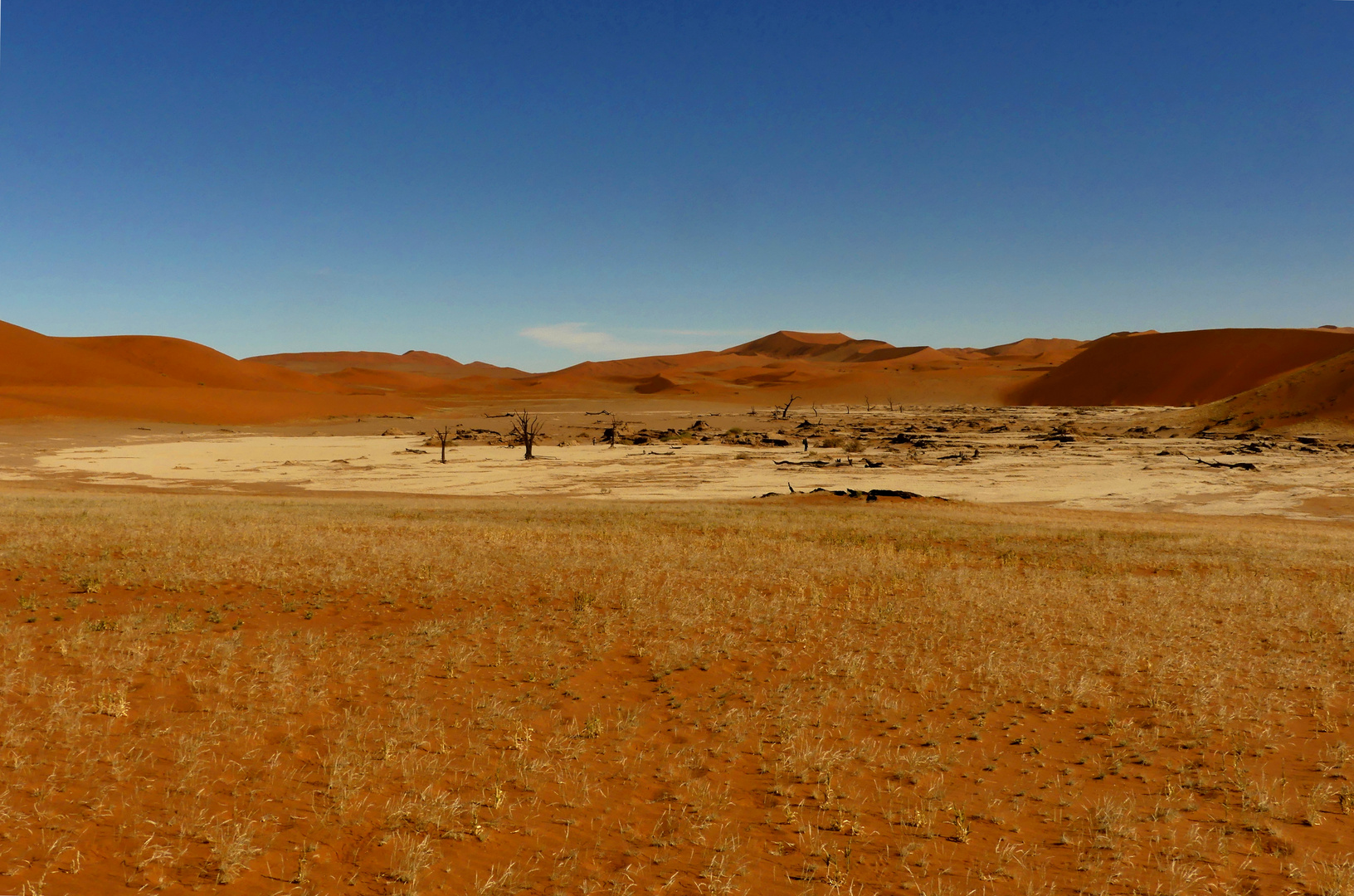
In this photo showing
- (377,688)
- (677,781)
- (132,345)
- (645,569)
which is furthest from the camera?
(132,345)

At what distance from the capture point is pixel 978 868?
569cm

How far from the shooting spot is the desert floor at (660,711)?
5645 millimetres

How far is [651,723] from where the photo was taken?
26.9ft

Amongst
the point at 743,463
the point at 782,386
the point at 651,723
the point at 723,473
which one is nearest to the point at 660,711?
the point at 651,723

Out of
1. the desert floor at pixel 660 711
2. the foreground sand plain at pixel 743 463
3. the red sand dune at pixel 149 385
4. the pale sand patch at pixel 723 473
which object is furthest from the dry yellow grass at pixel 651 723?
the red sand dune at pixel 149 385

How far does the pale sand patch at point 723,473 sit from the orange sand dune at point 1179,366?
6868cm

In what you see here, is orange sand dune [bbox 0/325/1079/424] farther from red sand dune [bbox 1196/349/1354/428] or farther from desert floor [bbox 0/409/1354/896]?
desert floor [bbox 0/409/1354/896]

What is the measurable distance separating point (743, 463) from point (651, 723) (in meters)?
43.1

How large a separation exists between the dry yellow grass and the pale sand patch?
2095 centimetres

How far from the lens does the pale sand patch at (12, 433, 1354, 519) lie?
35781mm

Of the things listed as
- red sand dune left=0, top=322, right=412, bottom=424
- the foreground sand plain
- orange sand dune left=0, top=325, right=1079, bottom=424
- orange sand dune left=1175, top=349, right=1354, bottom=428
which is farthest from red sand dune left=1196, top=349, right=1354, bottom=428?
red sand dune left=0, top=322, right=412, bottom=424

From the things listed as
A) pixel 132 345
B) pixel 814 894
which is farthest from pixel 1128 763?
pixel 132 345

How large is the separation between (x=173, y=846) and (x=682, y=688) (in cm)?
509

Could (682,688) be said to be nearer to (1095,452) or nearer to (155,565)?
(155,565)
